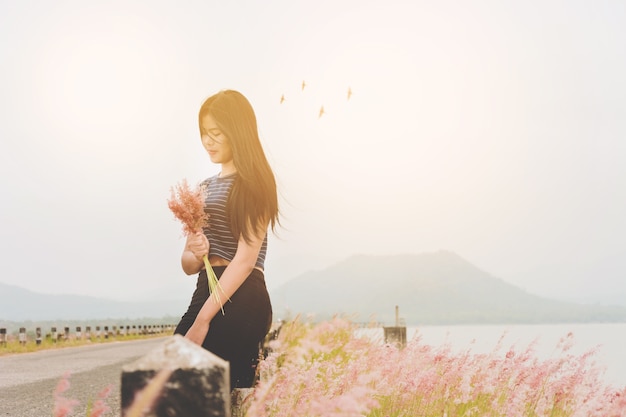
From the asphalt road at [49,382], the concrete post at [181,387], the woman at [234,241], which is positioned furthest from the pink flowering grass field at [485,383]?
the concrete post at [181,387]

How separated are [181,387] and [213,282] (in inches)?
68.6

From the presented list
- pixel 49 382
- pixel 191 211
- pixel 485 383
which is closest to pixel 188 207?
pixel 191 211

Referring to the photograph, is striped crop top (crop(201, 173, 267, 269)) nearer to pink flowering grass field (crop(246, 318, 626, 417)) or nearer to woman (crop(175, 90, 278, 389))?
A: woman (crop(175, 90, 278, 389))

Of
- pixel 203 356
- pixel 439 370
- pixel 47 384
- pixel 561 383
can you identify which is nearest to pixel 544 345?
pixel 561 383

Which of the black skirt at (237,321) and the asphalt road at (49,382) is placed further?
the asphalt road at (49,382)

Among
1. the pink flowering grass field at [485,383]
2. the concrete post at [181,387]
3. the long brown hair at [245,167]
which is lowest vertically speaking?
the pink flowering grass field at [485,383]

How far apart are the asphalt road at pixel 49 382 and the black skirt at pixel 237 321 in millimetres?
3785

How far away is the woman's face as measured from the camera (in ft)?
12.8

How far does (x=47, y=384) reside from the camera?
1100 cm

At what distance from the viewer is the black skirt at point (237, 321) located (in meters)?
3.66

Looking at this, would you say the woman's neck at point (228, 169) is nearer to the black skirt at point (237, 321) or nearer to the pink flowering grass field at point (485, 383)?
the black skirt at point (237, 321)

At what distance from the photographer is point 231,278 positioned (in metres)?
Answer: 3.51

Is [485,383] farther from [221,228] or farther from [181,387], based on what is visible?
[181,387]

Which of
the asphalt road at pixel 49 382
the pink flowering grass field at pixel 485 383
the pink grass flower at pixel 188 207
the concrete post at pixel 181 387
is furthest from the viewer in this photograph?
the asphalt road at pixel 49 382
